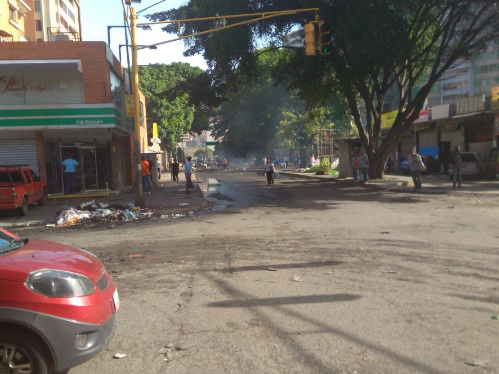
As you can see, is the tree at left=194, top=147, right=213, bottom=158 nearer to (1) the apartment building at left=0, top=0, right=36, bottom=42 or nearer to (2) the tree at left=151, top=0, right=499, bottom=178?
(1) the apartment building at left=0, top=0, right=36, bottom=42

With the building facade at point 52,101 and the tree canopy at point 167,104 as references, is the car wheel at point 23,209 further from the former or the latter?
the tree canopy at point 167,104

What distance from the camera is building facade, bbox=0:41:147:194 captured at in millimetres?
19734

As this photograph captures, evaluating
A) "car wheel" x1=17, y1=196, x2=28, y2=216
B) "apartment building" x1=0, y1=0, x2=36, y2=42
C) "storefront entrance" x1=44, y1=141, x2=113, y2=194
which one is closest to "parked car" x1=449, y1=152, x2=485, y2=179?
"storefront entrance" x1=44, y1=141, x2=113, y2=194

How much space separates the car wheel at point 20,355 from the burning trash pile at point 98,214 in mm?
11270

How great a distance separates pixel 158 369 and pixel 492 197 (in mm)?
16516

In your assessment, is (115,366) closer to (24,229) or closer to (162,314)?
(162,314)

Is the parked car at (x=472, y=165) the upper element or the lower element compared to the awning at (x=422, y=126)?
lower

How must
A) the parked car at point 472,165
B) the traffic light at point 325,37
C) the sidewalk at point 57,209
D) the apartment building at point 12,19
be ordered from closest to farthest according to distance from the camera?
the traffic light at point 325,37 < the sidewalk at point 57,209 < the parked car at point 472,165 < the apartment building at point 12,19

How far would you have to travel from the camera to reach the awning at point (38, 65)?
19.1m

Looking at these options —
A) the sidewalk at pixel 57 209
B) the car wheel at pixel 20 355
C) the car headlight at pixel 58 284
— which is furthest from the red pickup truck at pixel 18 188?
the car wheel at pixel 20 355

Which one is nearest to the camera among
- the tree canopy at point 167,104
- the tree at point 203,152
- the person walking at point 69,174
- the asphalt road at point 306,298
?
the asphalt road at point 306,298

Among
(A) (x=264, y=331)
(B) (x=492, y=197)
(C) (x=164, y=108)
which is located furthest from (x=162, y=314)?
(C) (x=164, y=108)

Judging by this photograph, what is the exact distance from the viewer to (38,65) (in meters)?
19.4

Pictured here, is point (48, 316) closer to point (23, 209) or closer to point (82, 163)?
point (23, 209)
